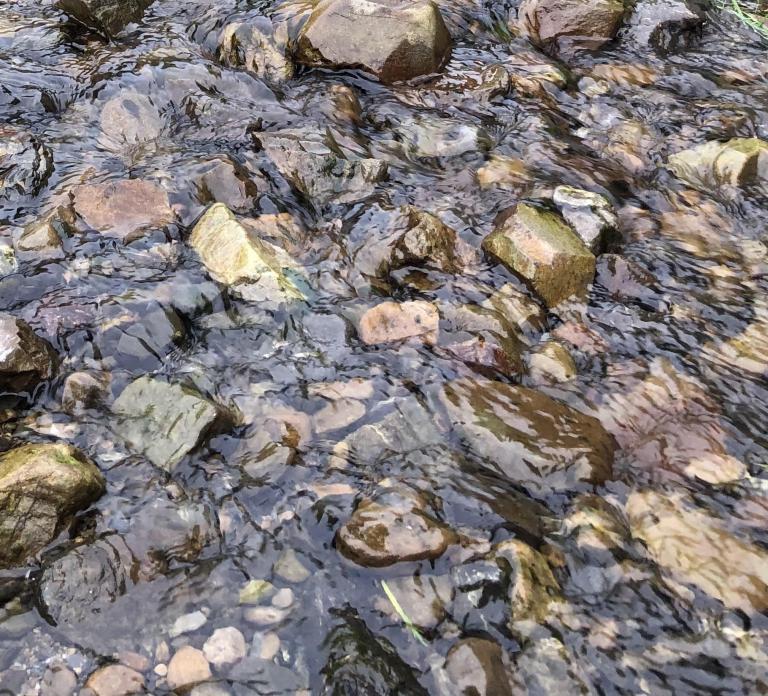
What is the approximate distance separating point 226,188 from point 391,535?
115 inches

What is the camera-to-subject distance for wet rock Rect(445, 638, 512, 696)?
2525 millimetres

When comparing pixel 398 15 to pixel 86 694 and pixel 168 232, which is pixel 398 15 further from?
pixel 86 694

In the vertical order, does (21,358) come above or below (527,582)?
above

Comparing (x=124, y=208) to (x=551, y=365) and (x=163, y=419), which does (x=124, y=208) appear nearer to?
(x=163, y=419)

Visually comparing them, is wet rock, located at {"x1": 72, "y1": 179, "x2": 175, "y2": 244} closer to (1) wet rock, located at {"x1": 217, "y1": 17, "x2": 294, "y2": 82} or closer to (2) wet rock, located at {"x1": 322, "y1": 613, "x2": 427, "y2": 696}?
(1) wet rock, located at {"x1": 217, "y1": 17, "x2": 294, "y2": 82}

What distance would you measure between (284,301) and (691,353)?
96.2 inches

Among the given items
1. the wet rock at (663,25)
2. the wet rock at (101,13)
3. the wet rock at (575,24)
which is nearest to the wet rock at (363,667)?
the wet rock at (101,13)

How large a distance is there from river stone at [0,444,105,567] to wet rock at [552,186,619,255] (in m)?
3.37

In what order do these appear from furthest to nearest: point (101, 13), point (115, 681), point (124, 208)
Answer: point (101, 13), point (124, 208), point (115, 681)

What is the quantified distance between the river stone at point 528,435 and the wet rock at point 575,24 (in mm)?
4779

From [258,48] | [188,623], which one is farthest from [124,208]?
[188,623]

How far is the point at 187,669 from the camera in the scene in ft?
8.46

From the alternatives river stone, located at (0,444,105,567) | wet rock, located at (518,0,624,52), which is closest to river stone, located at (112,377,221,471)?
river stone, located at (0,444,105,567)

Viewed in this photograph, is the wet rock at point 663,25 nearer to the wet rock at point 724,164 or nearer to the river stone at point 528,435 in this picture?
the wet rock at point 724,164
